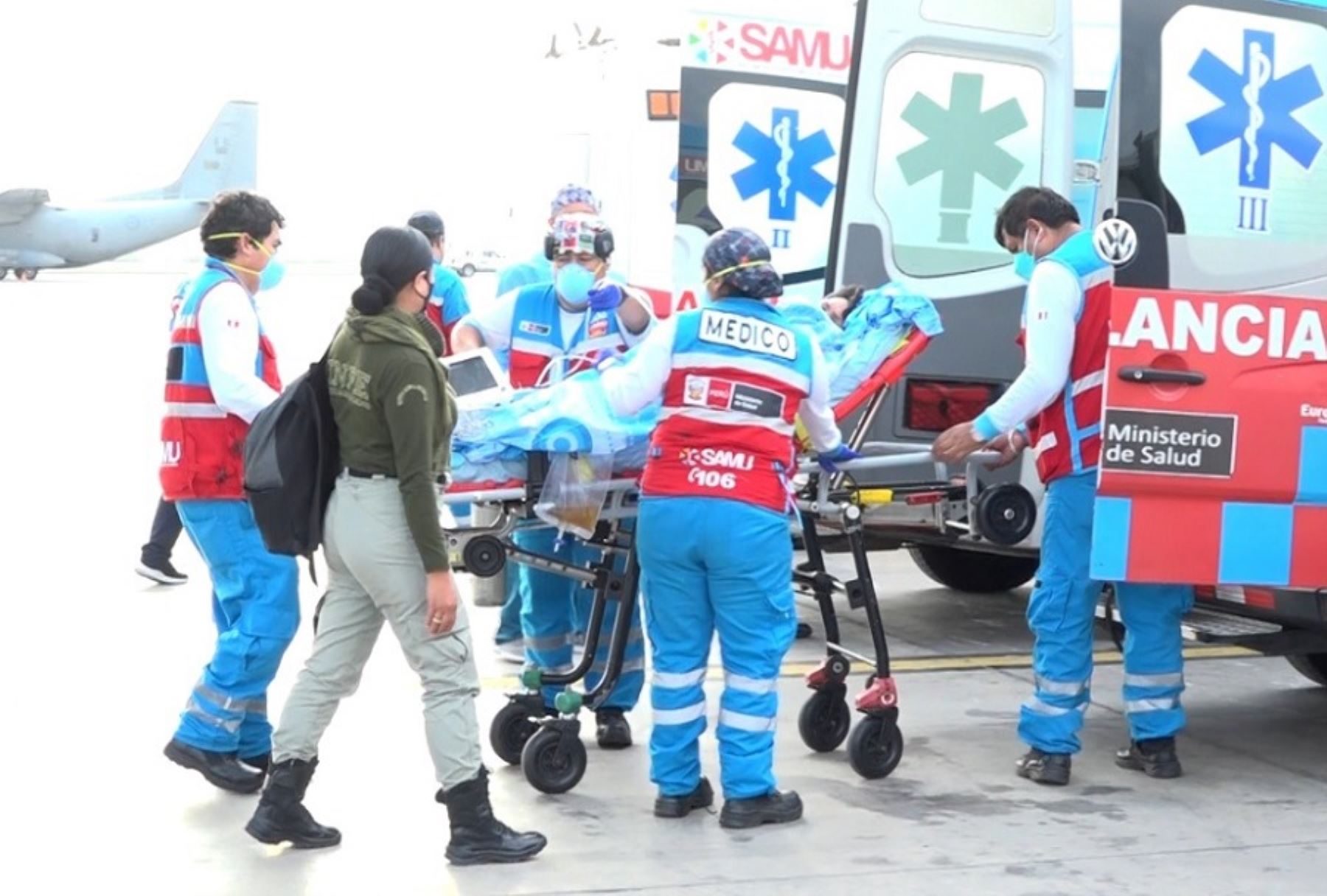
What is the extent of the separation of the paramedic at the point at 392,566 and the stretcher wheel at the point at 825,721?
1397 millimetres

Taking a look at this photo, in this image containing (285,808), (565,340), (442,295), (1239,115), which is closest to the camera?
(285,808)

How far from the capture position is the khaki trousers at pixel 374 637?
4926 mm

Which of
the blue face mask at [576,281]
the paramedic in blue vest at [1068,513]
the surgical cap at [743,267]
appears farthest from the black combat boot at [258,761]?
the paramedic in blue vest at [1068,513]

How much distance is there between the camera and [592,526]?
224 inches

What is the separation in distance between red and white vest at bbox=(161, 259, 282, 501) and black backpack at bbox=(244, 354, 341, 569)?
0.69m

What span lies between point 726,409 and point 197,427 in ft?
5.39

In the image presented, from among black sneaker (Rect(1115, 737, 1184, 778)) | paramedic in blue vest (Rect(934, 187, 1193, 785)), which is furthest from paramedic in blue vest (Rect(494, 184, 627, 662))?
black sneaker (Rect(1115, 737, 1184, 778))

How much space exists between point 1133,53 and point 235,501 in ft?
11.4

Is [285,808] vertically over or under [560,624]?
under

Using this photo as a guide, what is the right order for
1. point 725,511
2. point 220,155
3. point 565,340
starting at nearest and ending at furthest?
point 725,511 < point 565,340 < point 220,155

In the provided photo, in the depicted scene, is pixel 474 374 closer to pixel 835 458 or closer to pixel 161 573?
pixel 835 458

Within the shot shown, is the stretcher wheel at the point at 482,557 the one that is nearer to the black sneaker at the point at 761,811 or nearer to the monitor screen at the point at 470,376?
the monitor screen at the point at 470,376

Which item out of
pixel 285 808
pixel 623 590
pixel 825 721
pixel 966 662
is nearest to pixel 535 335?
pixel 623 590

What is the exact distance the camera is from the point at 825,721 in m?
6.23
